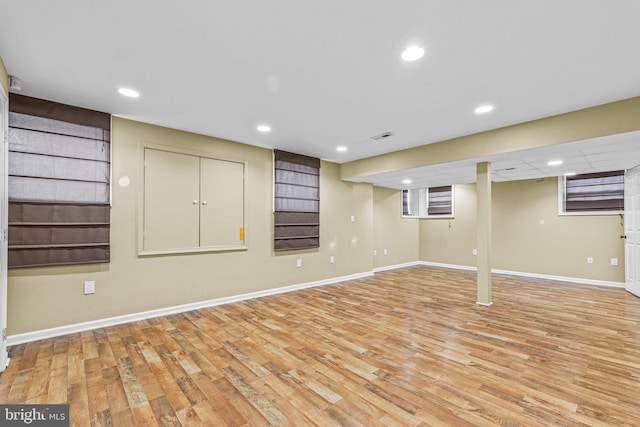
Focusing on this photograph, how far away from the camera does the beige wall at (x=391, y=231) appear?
7.02 metres

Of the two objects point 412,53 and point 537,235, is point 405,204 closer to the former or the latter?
point 537,235

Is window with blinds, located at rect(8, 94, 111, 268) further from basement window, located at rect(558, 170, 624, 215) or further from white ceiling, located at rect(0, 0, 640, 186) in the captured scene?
basement window, located at rect(558, 170, 624, 215)

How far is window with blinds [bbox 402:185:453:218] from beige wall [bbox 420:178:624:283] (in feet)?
0.81

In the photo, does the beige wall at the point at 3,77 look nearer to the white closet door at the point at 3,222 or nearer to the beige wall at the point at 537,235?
the white closet door at the point at 3,222

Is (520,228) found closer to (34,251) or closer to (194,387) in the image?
(194,387)

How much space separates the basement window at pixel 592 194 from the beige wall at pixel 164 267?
4517 mm

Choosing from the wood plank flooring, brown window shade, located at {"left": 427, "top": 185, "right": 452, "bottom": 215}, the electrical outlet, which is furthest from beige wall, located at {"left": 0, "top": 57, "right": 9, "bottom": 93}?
brown window shade, located at {"left": 427, "top": 185, "right": 452, "bottom": 215}

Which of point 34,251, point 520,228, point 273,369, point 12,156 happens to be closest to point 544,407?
point 273,369

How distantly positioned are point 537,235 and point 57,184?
804cm

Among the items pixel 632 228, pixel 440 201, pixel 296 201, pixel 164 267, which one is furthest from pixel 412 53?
pixel 440 201

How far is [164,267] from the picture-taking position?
12.0 feet

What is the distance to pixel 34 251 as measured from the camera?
2.83 meters

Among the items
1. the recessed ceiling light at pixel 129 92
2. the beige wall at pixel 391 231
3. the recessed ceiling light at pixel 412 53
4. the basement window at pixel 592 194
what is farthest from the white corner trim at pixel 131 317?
the basement window at pixel 592 194

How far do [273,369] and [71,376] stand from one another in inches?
59.6
